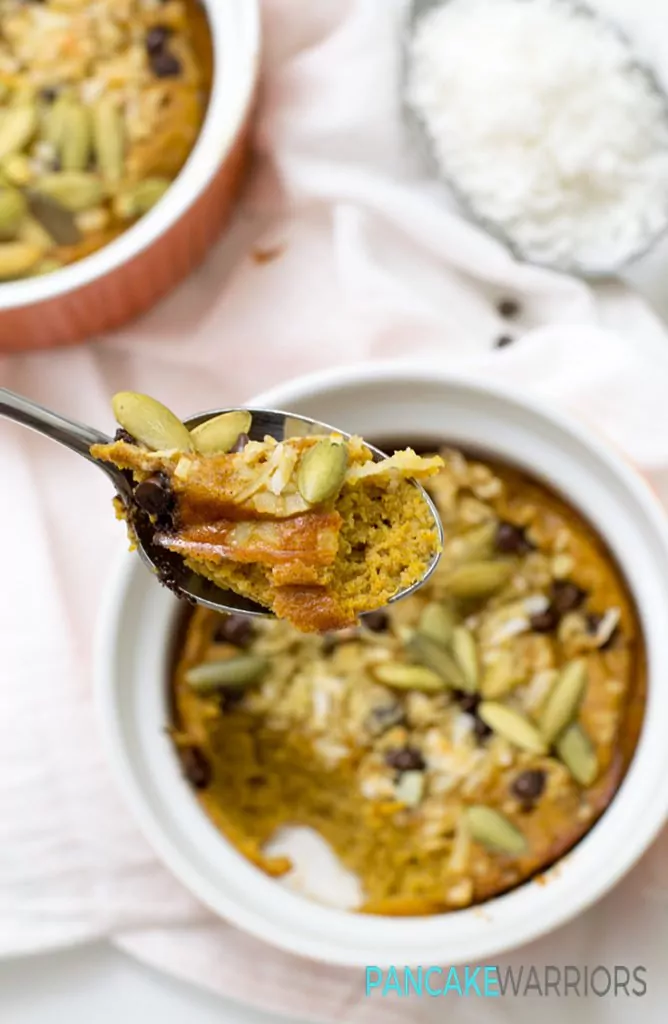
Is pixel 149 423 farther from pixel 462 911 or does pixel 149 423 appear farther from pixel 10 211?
pixel 462 911

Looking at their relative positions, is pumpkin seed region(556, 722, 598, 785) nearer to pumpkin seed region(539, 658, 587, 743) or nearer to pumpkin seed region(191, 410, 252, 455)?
pumpkin seed region(539, 658, 587, 743)

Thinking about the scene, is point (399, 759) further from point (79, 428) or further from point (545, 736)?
point (79, 428)

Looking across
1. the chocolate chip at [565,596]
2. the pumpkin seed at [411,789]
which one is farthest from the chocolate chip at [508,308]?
the pumpkin seed at [411,789]

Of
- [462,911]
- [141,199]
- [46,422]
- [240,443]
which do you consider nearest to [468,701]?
[462,911]

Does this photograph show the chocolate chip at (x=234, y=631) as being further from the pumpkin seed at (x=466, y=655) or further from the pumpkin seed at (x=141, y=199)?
the pumpkin seed at (x=141, y=199)

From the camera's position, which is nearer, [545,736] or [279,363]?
[545,736]

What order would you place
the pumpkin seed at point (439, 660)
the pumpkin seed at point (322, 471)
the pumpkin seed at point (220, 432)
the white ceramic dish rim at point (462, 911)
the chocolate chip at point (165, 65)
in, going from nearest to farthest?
1. the pumpkin seed at point (322, 471)
2. the pumpkin seed at point (220, 432)
3. the white ceramic dish rim at point (462, 911)
4. the pumpkin seed at point (439, 660)
5. the chocolate chip at point (165, 65)

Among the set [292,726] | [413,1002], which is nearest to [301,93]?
[292,726]
